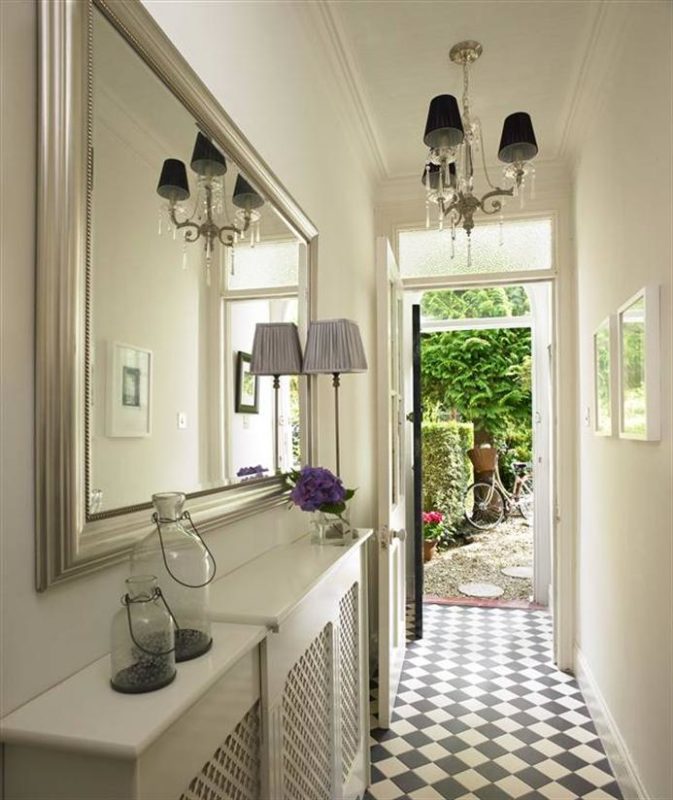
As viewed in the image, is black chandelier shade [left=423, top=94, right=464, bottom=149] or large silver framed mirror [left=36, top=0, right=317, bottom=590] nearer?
large silver framed mirror [left=36, top=0, right=317, bottom=590]

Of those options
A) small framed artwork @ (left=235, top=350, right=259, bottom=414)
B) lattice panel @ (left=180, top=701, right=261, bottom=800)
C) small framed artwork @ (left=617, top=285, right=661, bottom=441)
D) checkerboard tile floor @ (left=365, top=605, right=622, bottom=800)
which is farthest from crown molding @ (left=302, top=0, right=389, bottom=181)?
checkerboard tile floor @ (left=365, top=605, right=622, bottom=800)

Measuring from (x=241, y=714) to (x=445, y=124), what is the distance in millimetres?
2009

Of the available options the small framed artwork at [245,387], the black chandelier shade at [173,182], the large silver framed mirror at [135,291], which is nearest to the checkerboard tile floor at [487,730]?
the large silver framed mirror at [135,291]

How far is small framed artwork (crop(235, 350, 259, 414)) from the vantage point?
1.59 metres

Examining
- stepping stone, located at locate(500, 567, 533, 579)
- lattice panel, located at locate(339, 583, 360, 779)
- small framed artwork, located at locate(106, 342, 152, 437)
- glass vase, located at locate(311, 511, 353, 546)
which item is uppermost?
small framed artwork, located at locate(106, 342, 152, 437)

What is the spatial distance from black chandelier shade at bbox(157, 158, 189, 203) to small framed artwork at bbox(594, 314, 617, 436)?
5.85 feet

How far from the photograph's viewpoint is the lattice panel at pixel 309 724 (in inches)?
52.4

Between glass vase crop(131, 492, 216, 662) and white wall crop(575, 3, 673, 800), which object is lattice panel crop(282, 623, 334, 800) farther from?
white wall crop(575, 3, 673, 800)

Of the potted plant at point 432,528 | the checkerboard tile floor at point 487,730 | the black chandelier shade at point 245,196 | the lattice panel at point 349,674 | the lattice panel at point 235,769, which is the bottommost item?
the checkerboard tile floor at point 487,730

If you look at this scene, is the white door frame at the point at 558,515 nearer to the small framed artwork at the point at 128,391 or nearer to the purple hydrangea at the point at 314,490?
the purple hydrangea at the point at 314,490

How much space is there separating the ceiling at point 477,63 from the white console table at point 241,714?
1.98 meters

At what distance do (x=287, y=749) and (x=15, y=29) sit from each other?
1434 millimetres

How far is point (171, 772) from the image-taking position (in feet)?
2.71

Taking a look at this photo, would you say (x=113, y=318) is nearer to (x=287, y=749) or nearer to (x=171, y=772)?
(x=171, y=772)
